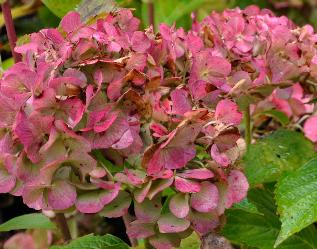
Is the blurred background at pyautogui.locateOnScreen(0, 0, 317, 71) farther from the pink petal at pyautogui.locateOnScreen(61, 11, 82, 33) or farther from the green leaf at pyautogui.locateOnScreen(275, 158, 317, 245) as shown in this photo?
the green leaf at pyautogui.locateOnScreen(275, 158, 317, 245)

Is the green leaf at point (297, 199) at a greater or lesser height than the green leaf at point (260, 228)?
greater

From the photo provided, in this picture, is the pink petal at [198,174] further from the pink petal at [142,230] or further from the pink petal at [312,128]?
the pink petal at [312,128]

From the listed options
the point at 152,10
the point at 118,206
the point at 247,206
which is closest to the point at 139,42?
the point at 118,206

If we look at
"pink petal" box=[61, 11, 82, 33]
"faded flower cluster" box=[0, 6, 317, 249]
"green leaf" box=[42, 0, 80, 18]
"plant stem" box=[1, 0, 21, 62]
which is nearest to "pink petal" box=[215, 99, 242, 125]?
"faded flower cluster" box=[0, 6, 317, 249]

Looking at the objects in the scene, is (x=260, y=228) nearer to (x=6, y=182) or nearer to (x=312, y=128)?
(x=312, y=128)

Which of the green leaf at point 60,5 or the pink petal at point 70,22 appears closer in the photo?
the pink petal at point 70,22

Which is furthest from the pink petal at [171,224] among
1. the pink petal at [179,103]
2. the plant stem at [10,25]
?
the plant stem at [10,25]

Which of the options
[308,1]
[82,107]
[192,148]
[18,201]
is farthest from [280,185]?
[308,1]
